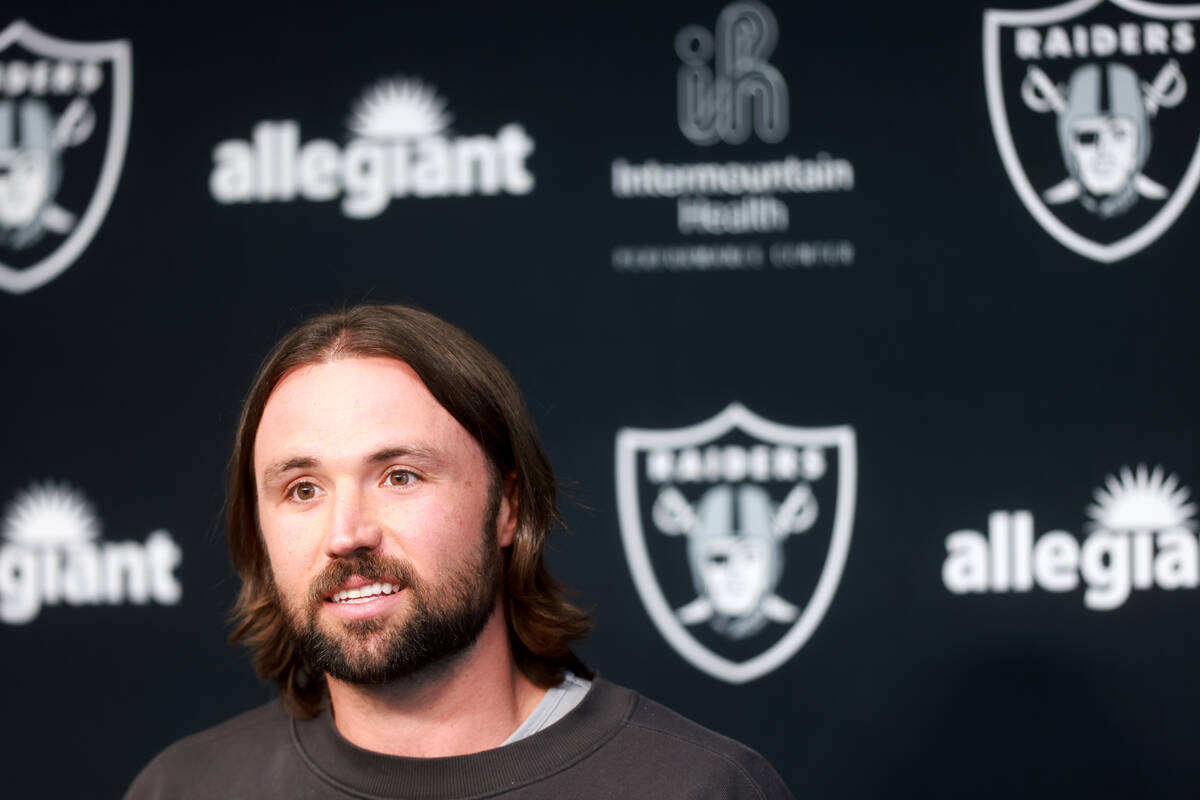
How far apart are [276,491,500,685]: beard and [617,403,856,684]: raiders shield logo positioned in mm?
1137

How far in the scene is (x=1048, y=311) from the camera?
2.53m

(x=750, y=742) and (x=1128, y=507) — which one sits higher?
(x=1128, y=507)

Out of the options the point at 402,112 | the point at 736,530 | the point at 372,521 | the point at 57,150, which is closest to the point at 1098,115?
the point at 736,530

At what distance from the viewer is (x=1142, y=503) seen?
2500 millimetres

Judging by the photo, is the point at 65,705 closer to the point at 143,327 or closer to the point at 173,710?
the point at 173,710

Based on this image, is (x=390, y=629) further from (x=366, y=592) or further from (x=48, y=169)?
(x=48, y=169)

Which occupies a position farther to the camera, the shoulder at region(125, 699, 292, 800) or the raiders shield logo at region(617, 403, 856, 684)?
the raiders shield logo at region(617, 403, 856, 684)

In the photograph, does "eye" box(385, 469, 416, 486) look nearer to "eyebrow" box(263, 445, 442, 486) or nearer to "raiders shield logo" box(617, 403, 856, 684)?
"eyebrow" box(263, 445, 442, 486)

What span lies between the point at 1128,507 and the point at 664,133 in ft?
4.12

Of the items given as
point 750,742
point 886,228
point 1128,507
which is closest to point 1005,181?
point 886,228

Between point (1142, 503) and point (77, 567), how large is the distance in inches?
90.4

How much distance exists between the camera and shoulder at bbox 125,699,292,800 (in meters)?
1.58

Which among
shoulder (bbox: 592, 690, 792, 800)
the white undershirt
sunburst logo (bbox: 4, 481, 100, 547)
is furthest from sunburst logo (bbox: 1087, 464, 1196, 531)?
sunburst logo (bbox: 4, 481, 100, 547)

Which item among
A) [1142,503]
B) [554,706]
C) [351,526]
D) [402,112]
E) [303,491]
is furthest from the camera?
[402,112]
